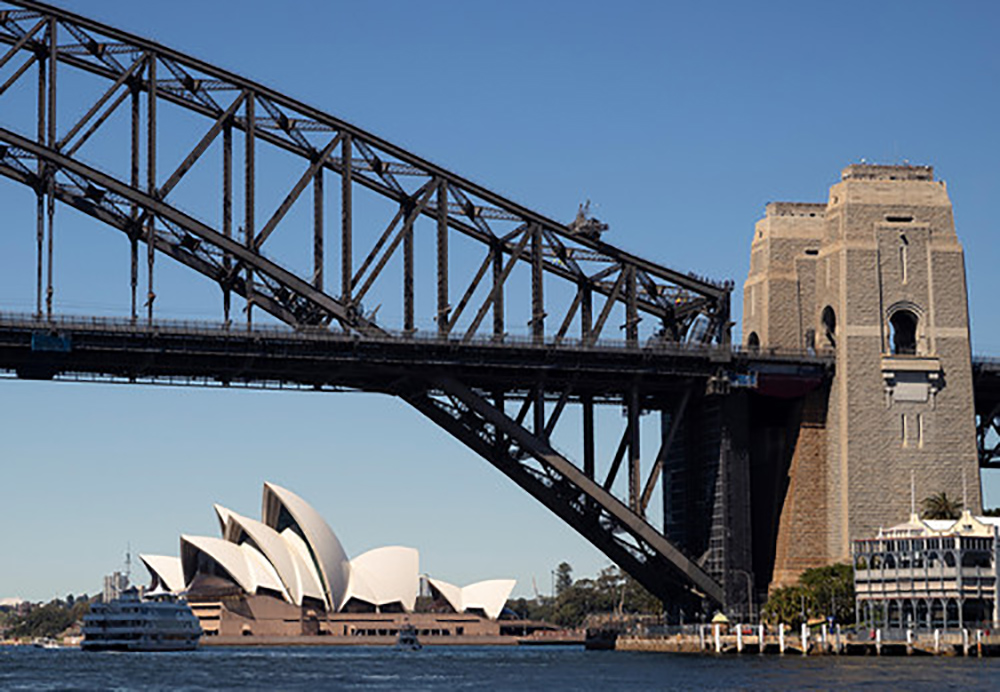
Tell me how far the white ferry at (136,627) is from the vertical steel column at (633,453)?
63600mm

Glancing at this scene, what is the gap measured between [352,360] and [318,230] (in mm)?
9906

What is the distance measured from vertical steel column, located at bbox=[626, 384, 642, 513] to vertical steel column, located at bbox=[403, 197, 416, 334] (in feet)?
57.3

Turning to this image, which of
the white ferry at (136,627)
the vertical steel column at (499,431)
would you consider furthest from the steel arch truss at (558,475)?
the white ferry at (136,627)

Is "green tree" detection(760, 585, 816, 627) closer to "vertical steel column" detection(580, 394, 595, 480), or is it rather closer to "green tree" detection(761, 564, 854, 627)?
"green tree" detection(761, 564, 854, 627)

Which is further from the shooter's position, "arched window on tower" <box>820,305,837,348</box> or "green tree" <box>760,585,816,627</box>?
"arched window on tower" <box>820,305,837,348</box>

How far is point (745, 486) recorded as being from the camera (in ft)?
433

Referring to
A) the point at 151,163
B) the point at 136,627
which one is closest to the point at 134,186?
the point at 151,163

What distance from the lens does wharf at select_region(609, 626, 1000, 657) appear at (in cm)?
11831

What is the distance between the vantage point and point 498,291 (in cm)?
13125

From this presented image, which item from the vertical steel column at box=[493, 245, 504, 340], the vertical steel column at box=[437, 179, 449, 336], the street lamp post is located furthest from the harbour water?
the vertical steel column at box=[437, 179, 449, 336]

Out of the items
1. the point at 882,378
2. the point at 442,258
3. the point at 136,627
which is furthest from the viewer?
the point at 136,627

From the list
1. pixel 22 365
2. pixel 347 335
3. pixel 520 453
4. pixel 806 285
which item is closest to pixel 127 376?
pixel 22 365

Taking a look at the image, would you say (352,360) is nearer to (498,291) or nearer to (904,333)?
(498,291)

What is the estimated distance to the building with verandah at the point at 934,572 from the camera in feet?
399
